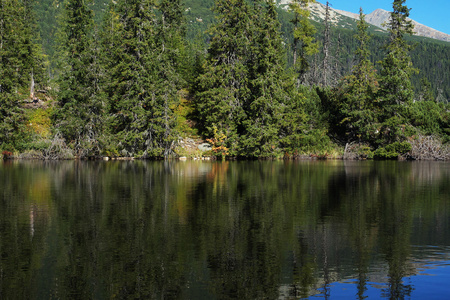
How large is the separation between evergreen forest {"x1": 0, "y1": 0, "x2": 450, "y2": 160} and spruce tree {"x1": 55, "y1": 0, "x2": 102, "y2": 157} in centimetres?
13

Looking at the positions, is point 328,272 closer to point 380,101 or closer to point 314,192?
point 314,192

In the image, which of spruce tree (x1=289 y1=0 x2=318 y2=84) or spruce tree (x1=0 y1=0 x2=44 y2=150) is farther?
spruce tree (x1=289 y1=0 x2=318 y2=84)

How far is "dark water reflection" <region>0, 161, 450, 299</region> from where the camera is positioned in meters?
8.86

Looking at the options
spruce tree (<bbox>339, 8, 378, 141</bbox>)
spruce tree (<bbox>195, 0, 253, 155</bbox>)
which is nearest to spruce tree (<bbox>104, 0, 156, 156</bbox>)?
spruce tree (<bbox>195, 0, 253, 155</bbox>)

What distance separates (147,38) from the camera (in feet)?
191

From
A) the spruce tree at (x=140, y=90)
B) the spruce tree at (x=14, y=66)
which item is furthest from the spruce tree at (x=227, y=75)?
the spruce tree at (x=14, y=66)

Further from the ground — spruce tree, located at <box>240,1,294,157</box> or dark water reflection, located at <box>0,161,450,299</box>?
spruce tree, located at <box>240,1,294,157</box>

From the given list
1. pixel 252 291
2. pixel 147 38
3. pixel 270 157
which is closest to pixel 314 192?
pixel 252 291

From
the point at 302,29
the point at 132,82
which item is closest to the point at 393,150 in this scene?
the point at 302,29

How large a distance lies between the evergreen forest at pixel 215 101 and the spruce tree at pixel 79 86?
5.1 inches

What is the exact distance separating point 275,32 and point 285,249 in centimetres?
4891

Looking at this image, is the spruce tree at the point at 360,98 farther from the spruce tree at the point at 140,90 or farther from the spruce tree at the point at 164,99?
the spruce tree at the point at 140,90

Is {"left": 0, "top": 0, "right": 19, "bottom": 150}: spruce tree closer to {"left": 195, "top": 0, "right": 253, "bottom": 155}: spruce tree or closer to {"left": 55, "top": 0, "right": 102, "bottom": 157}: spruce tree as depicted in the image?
{"left": 55, "top": 0, "right": 102, "bottom": 157}: spruce tree

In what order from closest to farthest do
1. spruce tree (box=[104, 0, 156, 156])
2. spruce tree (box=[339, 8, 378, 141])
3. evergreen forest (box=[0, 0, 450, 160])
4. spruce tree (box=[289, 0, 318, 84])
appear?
evergreen forest (box=[0, 0, 450, 160])
spruce tree (box=[104, 0, 156, 156])
spruce tree (box=[339, 8, 378, 141])
spruce tree (box=[289, 0, 318, 84])
